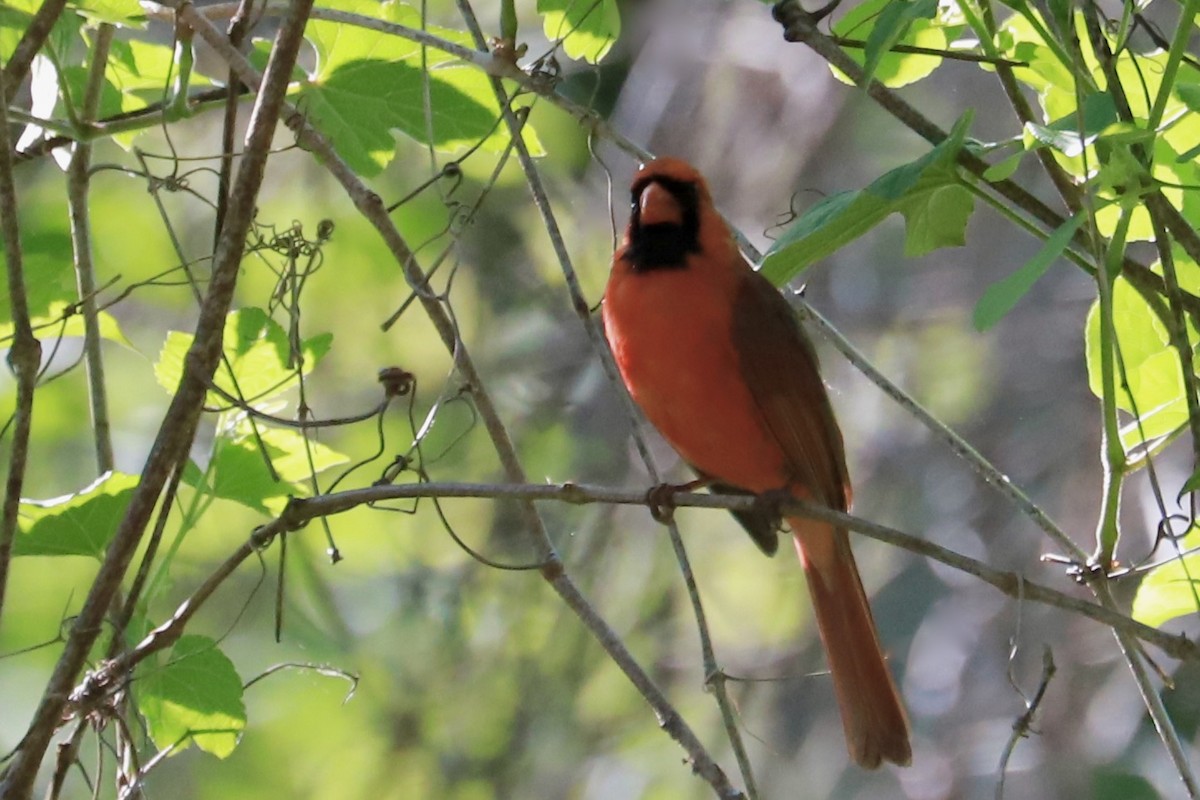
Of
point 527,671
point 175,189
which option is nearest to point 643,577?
point 527,671

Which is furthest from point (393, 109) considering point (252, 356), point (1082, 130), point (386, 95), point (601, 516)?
point (601, 516)

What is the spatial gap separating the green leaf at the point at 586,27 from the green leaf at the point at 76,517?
874 millimetres

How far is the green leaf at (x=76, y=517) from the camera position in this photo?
1.70 meters

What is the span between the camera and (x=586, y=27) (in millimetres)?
2098

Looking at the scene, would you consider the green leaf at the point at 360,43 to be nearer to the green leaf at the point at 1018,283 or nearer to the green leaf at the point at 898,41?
the green leaf at the point at 898,41

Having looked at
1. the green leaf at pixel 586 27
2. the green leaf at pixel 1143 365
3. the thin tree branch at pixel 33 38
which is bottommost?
the green leaf at pixel 1143 365

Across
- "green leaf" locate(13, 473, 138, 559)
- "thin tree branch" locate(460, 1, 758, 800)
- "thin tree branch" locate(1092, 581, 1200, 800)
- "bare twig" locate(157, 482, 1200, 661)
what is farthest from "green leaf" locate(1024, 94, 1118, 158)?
"green leaf" locate(13, 473, 138, 559)

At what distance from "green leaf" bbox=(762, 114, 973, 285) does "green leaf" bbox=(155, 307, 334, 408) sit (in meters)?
0.65

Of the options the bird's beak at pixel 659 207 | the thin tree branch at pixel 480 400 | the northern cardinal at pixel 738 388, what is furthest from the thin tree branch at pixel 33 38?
the bird's beak at pixel 659 207

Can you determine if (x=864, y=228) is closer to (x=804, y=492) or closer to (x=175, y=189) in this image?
(x=175, y=189)

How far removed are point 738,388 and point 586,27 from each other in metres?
0.76

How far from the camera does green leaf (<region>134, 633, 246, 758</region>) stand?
5.71 ft

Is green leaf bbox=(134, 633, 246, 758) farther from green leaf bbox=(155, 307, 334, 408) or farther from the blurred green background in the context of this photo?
the blurred green background

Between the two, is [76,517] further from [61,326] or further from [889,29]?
[889,29]
